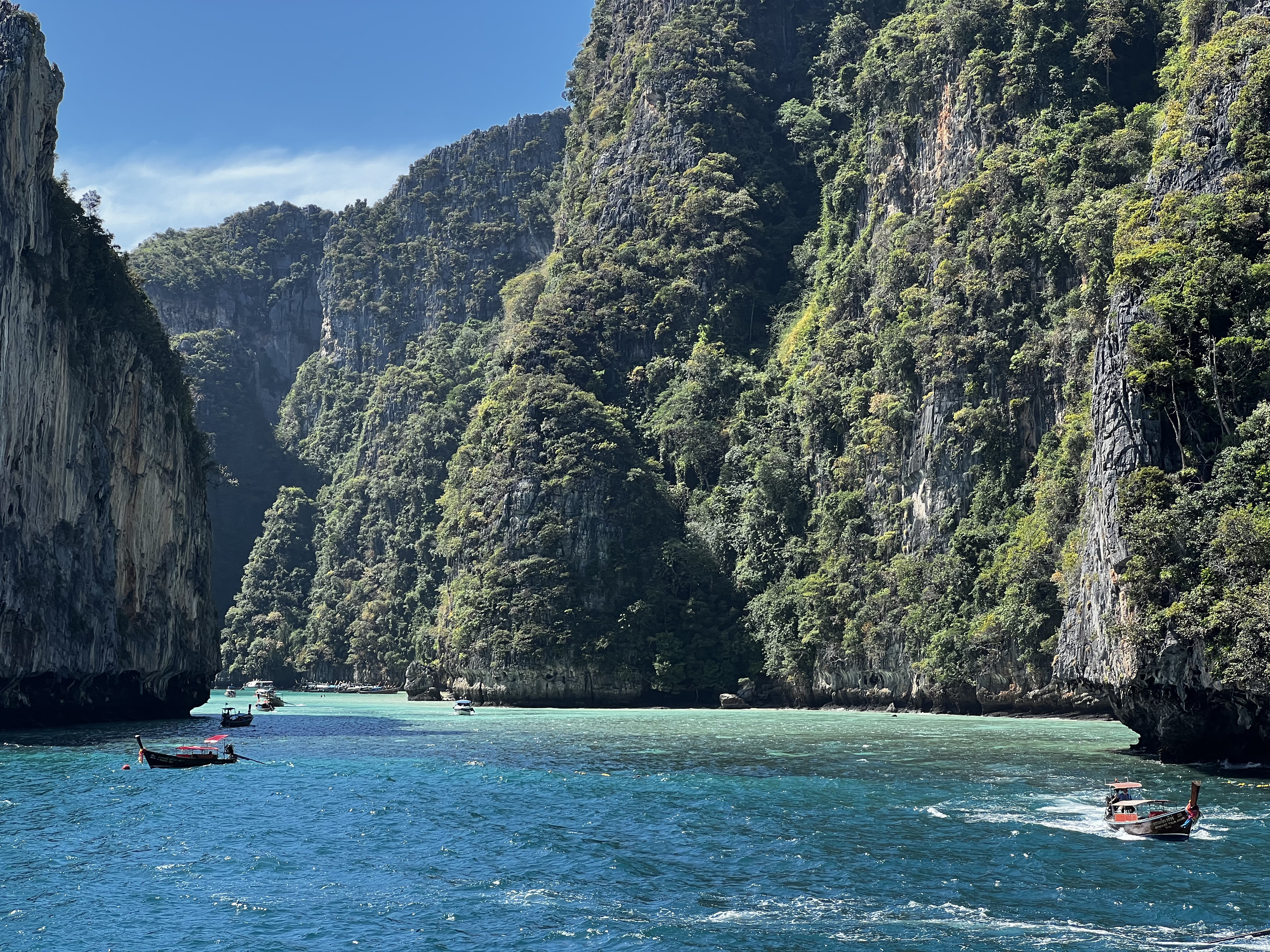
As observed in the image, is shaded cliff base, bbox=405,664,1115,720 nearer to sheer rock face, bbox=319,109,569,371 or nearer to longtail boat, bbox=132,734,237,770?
longtail boat, bbox=132,734,237,770

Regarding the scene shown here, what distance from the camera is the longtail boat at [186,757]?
4431 centimetres

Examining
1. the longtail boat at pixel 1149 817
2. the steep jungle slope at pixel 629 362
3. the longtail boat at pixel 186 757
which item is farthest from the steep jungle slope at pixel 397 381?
the longtail boat at pixel 1149 817

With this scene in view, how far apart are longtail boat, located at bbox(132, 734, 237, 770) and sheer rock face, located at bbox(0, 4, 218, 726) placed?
40.1 feet

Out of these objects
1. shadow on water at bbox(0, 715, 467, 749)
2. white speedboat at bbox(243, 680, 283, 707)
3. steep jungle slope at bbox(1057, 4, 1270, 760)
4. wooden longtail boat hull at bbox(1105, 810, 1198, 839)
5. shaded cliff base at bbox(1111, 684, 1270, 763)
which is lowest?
white speedboat at bbox(243, 680, 283, 707)

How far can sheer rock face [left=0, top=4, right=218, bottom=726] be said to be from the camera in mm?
54188

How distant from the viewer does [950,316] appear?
80500 mm

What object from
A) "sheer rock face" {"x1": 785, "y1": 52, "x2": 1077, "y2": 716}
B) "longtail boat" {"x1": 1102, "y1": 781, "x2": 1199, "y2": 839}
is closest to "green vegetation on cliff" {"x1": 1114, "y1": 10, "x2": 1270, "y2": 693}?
"longtail boat" {"x1": 1102, "y1": 781, "x2": 1199, "y2": 839}

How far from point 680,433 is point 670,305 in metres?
16.2

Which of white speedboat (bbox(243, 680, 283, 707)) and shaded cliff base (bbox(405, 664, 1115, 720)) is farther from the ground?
shaded cliff base (bbox(405, 664, 1115, 720))

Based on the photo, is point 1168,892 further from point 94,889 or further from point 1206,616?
point 94,889

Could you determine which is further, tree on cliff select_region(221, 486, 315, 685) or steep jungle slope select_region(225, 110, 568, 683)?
tree on cliff select_region(221, 486, 315, 685)

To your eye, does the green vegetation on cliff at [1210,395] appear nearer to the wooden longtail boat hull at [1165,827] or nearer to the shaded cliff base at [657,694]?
the wooden longtail boat hull at [1165,827]

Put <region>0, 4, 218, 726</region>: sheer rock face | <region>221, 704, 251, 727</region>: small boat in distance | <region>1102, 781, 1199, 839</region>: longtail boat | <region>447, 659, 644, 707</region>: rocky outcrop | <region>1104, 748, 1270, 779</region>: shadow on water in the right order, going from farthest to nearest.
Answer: <region>447, 659, 644, 707</region>: rocky outcrop
<region>221, 704, 251, 727</region>: small boat in distance
<region>0, 4, 218, 726</region>: sheer rock face
<region>1104, 748, 1270, 779</region>: shadow on water
<region>1102, 781, 1199, 839</region>: longtail boat

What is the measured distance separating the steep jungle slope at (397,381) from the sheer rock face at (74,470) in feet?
187
